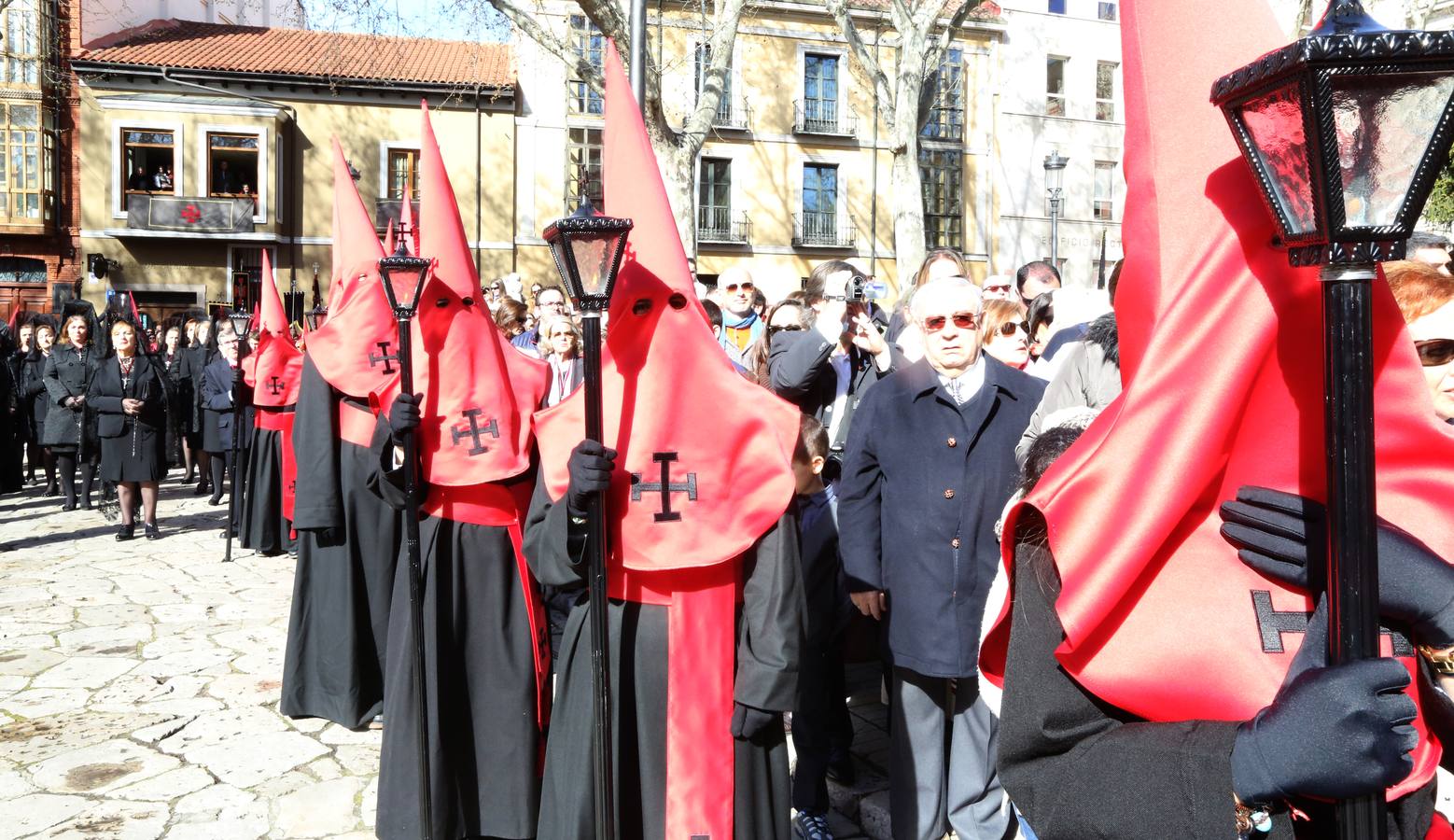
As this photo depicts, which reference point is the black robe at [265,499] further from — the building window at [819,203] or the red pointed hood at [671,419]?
the building window at [819,203]

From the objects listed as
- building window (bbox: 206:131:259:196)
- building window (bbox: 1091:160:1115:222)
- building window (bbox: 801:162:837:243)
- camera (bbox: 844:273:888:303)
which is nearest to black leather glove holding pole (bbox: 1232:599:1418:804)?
camera (bbox: 844:273:888:303)

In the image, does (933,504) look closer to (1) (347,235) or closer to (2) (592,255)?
(2) (592,255)

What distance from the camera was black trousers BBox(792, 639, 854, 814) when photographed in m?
4.50

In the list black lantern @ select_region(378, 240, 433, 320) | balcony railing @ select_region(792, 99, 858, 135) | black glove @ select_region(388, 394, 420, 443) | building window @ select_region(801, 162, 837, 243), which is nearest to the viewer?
black lantern @ select_region(378, 240, 433, 320)

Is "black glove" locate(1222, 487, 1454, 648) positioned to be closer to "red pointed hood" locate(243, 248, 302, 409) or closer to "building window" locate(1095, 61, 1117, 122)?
"red pointed hood" locate(243, 248, 302, 409)

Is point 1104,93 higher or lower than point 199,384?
higher

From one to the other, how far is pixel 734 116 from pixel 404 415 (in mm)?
31269

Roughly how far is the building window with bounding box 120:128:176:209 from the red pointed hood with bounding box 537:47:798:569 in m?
33.6

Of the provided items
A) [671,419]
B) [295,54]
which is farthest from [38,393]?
[295,54]

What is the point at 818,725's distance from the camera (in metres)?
4.59

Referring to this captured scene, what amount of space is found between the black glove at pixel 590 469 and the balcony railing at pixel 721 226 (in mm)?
31087

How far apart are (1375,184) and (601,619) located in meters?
2.18

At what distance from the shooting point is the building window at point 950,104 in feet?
117

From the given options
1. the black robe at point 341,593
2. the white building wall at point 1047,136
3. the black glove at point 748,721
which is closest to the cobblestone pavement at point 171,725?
the black robe at point 341,593
